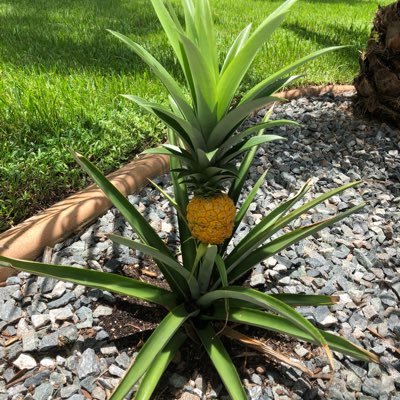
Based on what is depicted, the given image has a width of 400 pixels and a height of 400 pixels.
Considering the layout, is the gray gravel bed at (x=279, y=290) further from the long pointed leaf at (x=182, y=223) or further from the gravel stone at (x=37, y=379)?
the long pointed leaf at (x=182, y=223)

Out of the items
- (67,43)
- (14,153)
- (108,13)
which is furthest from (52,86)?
(108,13)

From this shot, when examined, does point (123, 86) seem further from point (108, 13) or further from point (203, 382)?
point (108, 13)

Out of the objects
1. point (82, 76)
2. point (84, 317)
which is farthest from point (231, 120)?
point (82, 76)

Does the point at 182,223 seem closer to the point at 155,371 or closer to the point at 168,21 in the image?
the point at 155,371

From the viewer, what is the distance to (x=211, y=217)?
4.18 ft

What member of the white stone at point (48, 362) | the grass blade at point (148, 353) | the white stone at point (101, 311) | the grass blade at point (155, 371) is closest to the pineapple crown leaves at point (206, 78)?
the grass blade at point (148, 353)

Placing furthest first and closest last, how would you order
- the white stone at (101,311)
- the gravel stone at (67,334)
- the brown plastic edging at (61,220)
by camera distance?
the brown plastic edging at (61,220) < the white stone at (101,311) < the gravel stone at (67,334)

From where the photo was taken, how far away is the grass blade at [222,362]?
122 cm

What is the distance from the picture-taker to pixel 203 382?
1.45 m

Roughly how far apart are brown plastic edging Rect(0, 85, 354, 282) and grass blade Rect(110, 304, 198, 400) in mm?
754

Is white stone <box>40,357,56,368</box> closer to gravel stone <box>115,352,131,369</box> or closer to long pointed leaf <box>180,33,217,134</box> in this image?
gravel stone <box>115,352,131,369</box>

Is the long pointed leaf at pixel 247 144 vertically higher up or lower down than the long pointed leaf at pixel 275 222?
higher up

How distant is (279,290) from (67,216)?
38.3 inches

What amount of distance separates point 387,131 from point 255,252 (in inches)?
85.0
